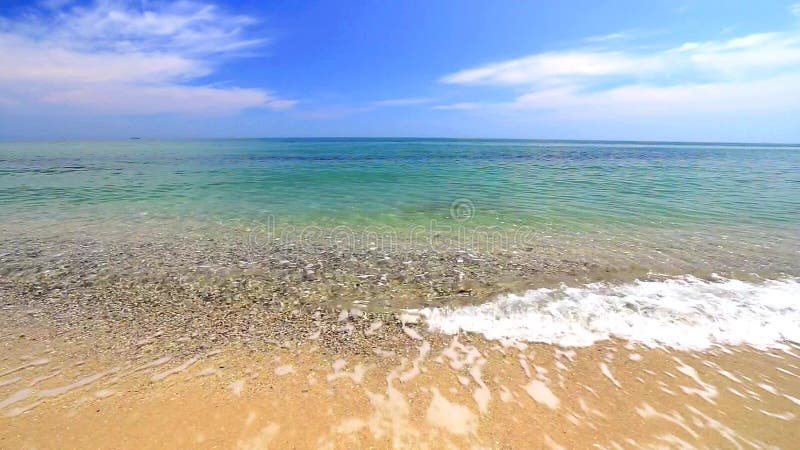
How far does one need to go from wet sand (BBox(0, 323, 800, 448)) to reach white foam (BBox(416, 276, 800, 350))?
0.35m

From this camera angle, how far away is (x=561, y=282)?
836 cm

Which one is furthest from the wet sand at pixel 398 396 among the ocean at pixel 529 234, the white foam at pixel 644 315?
the ocean at pixel 529 234

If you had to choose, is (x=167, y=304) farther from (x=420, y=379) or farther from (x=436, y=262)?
(x=436, y=262)

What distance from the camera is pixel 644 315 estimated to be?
679cm

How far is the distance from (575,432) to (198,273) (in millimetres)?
8474

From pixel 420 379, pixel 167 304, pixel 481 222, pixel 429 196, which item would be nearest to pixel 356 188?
pixel 429 196

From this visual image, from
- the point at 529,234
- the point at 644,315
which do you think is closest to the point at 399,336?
the point at 644,315

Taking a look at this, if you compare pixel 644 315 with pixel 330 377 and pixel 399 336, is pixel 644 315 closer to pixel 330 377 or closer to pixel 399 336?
pixel 399 336

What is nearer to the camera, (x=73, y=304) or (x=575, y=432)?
(x=575, y=432)

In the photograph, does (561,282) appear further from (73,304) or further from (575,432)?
(73,304)

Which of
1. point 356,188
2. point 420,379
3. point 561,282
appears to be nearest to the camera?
point 420,379

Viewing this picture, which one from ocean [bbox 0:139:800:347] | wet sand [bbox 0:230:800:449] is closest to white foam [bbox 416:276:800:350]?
ocean [bbox 0:139:800:347]

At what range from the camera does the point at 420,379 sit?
5.03m

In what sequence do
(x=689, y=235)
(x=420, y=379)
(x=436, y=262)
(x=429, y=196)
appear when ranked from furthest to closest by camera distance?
(x=429, y=196) < (x=689, y=235) < (x=436, y=262) < (x=420, y=379)
